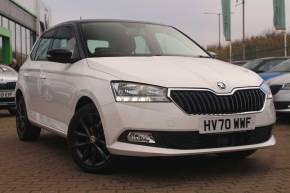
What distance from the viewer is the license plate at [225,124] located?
5.03m

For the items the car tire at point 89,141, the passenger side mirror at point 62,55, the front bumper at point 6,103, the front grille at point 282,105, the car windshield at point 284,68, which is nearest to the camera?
the car tire at point 89,141

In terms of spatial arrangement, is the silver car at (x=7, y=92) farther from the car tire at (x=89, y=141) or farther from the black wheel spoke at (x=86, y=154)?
the black wheel spoke at (x=86, y=154)

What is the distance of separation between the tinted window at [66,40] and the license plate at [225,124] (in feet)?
6.14

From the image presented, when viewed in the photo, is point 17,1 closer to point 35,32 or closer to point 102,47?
point 35,32

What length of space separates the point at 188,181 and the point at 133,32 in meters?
2.09

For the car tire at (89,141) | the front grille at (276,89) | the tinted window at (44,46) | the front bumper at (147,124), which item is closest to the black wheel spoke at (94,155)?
the car tire at (89,141)

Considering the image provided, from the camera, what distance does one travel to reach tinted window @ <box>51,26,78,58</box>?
6.39m

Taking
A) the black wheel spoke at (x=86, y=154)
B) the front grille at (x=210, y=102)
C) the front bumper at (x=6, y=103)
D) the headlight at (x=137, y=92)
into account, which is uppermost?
the headlight at (x=137, y=92)

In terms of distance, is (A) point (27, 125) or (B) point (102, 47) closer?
(B) point (102, 47)

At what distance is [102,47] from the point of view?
6.12 meters

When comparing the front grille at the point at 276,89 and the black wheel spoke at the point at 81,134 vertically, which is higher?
the black wheel spoke at the point at 81,134

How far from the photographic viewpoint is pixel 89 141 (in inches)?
221

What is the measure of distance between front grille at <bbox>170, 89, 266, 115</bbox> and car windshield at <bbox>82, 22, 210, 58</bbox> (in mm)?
1247

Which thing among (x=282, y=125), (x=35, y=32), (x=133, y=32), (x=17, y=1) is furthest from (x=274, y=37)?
(x=133, y=32)
